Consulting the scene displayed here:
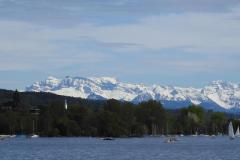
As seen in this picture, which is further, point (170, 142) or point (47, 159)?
point (170, 142)

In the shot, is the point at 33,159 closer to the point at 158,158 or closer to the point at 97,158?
the point at 97,158

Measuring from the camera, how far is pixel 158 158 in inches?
4294

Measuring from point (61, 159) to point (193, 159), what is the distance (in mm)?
17687

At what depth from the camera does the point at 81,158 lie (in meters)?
108

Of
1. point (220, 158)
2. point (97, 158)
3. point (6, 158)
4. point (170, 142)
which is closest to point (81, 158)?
point (97, 158)

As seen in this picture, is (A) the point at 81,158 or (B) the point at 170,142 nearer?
(A) the point at 81,158

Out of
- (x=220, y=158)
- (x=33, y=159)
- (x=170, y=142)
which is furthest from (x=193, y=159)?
(x=170, y=142)

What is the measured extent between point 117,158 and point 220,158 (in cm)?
1427

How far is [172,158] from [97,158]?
1053cm

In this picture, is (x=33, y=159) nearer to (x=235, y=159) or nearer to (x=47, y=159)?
(x=47, y=159)

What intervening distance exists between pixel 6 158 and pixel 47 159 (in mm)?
7182

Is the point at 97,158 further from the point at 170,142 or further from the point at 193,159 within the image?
the point at 170,142

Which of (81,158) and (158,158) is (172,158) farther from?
(81,158)

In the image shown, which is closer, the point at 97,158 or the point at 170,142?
the point at 97,158
